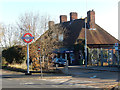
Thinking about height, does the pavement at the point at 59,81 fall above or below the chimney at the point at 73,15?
below

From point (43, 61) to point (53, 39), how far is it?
3.19 meters

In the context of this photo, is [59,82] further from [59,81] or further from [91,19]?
[91,19]

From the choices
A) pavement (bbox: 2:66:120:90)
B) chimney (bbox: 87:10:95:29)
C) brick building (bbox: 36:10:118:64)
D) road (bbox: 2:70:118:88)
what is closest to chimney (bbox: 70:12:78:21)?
brick building (bbox: 36:10:118:64)

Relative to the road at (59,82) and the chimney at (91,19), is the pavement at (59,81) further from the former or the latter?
the chimney at (91,19)

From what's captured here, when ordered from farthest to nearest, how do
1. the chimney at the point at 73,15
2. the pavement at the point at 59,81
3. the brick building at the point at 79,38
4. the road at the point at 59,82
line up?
the chimney at the point at 73,15, the brick building at the point at 79,38, the pavement at the point at 59,81, the road at the point at 59,82

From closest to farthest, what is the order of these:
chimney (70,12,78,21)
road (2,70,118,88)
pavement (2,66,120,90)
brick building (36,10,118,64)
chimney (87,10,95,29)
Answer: road (2,70,118,88) < pavement (2,66,120,90) < brick building (36,10,118,64) < chimney (87,10,95,29) < chimney (70,12,78,21)

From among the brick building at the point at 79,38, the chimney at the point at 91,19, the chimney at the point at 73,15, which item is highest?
the chimney at the point at 73,15

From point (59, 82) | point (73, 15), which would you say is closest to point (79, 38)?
point (73, 15)

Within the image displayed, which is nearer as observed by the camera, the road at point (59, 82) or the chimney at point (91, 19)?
the road at point (59, 82)

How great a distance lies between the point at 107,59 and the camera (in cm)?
2794

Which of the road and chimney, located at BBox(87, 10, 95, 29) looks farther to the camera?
chimney, located at BBox(87, 10, 95, 29)

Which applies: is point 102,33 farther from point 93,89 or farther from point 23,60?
point 93,89

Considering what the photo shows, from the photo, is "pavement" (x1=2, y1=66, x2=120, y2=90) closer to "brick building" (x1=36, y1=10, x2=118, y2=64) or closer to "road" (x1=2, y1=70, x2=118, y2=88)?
"road" (x1=2, y1=70, x2=118, y2=88)

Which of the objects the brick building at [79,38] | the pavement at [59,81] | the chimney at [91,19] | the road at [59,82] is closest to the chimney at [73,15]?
the brick building at [79,38]
